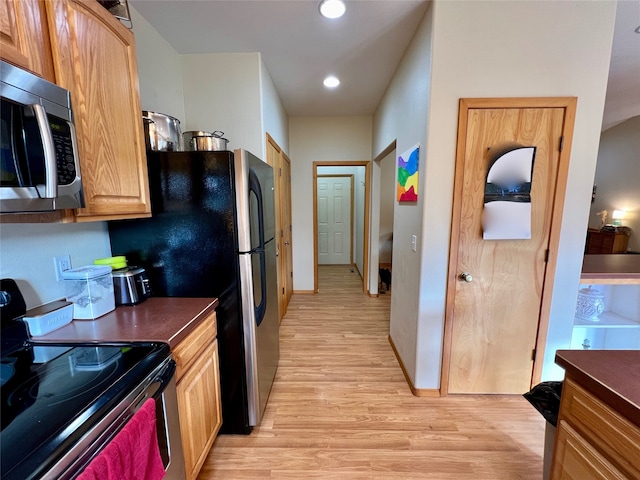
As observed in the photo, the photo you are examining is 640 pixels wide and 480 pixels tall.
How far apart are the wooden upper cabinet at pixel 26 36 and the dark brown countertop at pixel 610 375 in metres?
2.06

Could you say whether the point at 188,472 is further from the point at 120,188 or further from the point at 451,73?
the point at 451,73

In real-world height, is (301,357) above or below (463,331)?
below

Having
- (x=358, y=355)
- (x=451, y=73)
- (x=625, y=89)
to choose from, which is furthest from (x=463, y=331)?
(x=625, y=89)

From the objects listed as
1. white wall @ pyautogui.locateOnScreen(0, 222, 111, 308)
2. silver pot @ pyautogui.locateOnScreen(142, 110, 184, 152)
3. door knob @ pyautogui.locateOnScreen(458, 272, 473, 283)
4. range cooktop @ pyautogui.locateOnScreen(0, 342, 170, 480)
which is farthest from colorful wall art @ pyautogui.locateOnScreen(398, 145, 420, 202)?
white wall @ pyautogui.locateOnScreen(0, 222, 111, 308)

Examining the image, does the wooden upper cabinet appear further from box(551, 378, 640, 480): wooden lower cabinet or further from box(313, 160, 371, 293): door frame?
box(313, 160, 371, 293): door frame

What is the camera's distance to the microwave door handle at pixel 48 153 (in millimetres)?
778

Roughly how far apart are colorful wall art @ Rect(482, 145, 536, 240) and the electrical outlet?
2.42 meters

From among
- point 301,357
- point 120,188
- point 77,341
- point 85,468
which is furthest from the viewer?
point 301,357

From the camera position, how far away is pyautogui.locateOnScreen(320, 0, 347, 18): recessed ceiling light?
1.59 meters

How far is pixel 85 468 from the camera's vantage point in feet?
2.15

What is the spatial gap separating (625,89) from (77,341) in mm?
5658

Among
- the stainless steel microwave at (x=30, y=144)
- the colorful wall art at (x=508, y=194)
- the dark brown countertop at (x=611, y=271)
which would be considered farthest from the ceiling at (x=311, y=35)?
the dark brown countertop at (x=611, y=271)

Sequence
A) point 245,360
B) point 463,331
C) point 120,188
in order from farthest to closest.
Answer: point 463,331 < point 245,360 < point 120,188

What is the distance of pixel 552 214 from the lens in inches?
69.2
